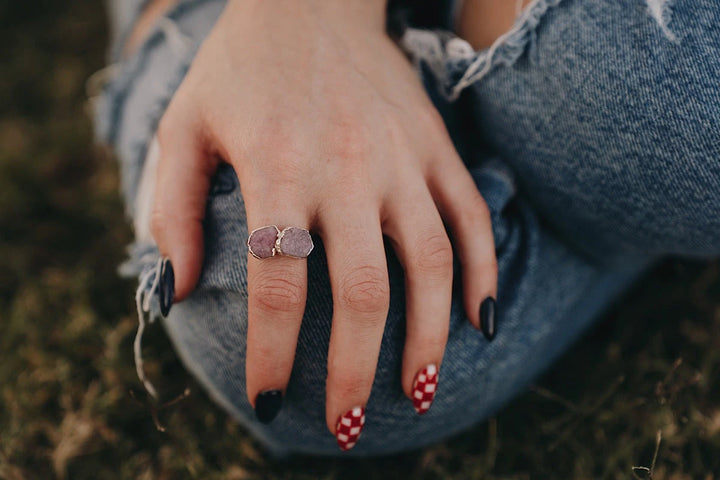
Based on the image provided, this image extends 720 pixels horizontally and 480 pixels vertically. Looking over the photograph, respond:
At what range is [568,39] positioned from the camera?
0.89 meters

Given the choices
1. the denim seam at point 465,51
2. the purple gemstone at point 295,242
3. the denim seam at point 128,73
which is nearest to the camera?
the purple gemstone at point 295,242

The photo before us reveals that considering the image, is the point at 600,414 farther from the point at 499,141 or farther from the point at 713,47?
the point at 713,47

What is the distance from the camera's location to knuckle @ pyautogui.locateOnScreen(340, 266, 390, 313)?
2.74 feet

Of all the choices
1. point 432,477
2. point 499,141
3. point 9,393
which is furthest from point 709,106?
point 9,393

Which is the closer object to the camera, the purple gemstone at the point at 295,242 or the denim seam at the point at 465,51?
the purple gemstone at the point at 295,242

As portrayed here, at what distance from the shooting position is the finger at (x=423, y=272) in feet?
2.91

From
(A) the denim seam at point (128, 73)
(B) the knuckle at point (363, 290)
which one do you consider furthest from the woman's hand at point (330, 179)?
(A) the denim seam at point (128, 73)

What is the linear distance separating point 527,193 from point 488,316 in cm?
29

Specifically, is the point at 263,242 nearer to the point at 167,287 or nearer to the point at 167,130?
the point at 167,287

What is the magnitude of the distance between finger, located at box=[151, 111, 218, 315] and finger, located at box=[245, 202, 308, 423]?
5.8 inches

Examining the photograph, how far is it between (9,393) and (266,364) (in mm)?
774

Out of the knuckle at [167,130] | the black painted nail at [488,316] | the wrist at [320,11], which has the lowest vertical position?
the black painted nail at [488,316]

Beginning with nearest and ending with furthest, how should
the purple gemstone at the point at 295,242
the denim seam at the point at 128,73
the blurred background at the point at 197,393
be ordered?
the purple gemstone at the point at 295,242 < the blurred background at the point at 197,393 < the denim seam at the point at 128,73

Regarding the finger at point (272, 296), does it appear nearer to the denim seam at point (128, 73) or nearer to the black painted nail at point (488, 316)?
the black painted nail at point (488, 316)
